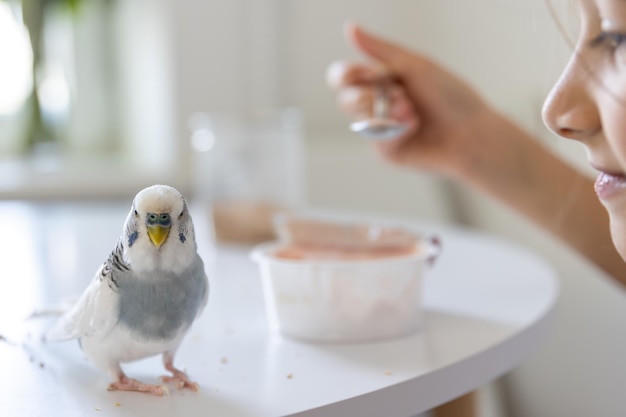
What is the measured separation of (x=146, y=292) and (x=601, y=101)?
0.80 ft

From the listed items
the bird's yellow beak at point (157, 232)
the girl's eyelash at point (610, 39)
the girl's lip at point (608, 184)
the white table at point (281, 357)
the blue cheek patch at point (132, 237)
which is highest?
the girl's eyelash at point (610, 39)

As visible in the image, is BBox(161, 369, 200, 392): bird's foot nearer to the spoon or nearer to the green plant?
the spoon

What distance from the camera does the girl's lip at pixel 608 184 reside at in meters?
0.38

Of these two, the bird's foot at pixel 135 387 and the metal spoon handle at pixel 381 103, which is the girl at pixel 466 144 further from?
the bird's foot at pixel 135 387

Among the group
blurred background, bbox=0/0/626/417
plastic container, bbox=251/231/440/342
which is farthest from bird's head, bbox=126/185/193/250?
blurred background, bbox=0/0/626/417

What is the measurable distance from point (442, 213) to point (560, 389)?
0.86 meters

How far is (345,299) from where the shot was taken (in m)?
0.55

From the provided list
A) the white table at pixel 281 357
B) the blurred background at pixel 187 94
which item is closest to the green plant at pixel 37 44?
the blurred background at pixel 187 94

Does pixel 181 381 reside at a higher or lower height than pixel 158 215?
lower

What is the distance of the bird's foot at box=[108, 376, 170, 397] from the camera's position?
16.6 inches

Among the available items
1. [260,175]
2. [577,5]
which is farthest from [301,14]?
[577,5]

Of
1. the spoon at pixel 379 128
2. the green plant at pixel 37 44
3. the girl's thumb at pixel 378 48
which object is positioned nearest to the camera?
the spoon at pixel 379 128

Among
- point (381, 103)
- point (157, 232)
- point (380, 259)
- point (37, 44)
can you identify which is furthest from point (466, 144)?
point (37, 44)

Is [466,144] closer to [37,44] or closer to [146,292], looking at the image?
[146,292]
